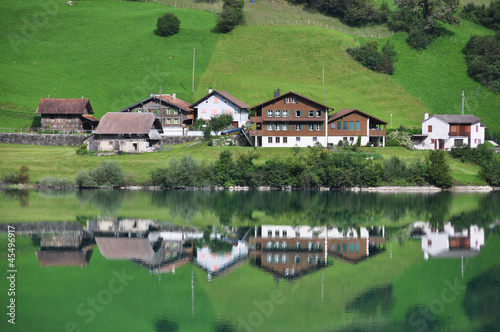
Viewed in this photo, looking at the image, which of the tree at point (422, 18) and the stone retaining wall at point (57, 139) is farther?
the tree at point (422, 18)

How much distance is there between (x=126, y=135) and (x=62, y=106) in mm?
18104

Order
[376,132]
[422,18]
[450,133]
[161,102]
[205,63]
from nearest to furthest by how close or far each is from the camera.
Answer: [376,132] < [450,133] < [161,102] < [205,63] < [422,18]

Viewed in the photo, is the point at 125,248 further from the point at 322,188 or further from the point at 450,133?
the point at 450,133

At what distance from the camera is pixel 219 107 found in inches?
3728

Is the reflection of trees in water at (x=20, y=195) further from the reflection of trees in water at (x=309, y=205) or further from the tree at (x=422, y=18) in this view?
the tree at (x=422, y=18)

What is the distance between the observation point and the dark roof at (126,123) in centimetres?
8025

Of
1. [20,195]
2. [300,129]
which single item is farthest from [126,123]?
[20,195]

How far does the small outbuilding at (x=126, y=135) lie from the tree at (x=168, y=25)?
49.4 m

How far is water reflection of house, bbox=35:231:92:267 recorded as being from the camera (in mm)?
33750

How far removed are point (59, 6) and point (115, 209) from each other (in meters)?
103

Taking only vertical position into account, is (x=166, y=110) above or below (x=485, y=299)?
above

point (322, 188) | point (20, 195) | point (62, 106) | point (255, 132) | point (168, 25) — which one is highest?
point (168, 25)

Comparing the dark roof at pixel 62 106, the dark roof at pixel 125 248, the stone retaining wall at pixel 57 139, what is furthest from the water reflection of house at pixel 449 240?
the dark roof at pixel 62 106

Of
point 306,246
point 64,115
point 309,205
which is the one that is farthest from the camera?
point 64,115
